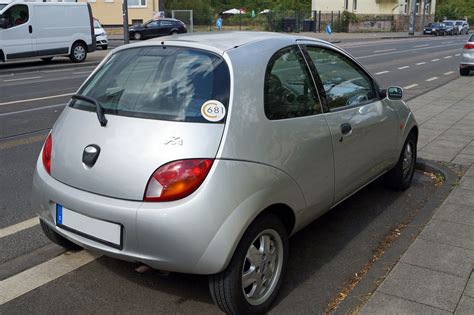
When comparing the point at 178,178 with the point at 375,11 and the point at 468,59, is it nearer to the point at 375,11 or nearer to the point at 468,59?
the point at 468,59

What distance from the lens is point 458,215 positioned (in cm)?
468

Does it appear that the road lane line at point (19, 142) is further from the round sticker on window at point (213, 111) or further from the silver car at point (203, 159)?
the round sticker on window at point (213, 111)

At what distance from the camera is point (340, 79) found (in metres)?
4.25

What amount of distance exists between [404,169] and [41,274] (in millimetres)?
3657

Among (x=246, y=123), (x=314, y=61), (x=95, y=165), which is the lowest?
(x=95, y=165)

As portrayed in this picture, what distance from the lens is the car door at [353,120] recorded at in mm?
3889

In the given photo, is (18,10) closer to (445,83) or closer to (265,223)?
(445,83)

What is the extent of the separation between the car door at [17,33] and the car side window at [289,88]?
16569 millimetres

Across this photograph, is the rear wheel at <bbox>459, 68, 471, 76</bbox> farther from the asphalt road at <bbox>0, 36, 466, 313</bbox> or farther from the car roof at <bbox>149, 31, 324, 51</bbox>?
the car roof at <bbox>149, 31, 324, 51</bbox>

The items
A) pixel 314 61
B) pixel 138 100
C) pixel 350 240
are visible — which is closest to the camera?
pixel 138 100

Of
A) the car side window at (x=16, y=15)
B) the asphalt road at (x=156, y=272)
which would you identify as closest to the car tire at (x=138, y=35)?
the car side window at (x=16, y=15)

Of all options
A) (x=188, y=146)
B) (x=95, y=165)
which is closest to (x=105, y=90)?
(x=95, y=165)

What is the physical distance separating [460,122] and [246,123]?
7.07m

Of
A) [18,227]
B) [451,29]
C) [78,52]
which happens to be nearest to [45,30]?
[78,52]
